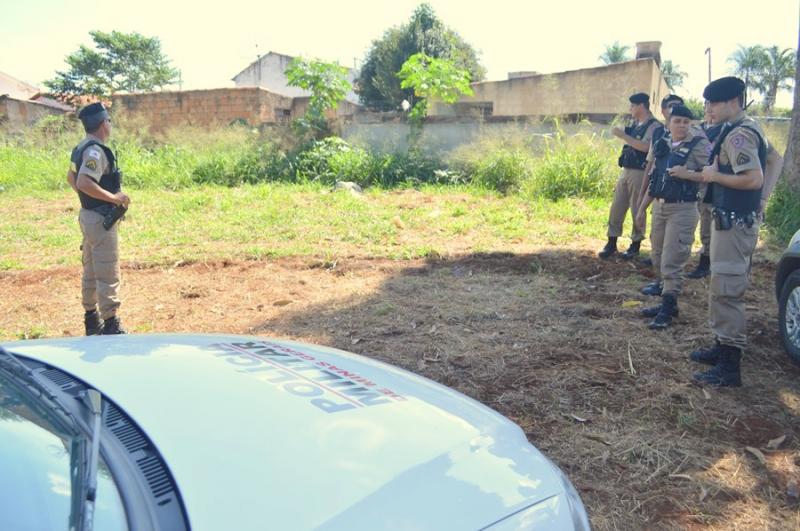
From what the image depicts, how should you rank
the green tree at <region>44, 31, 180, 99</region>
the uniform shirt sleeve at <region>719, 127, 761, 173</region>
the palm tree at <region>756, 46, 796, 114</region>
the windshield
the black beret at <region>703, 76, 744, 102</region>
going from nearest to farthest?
1. the windshield
2. the uniform shirt sleeve at <region>719, 127, 761, 173</region>
3. the black beret at <region>703, 76, 744, 102</region>
4. the green tree at <region>44, 31, 180, 99</region>
5. the palm tree at <region>756, 46, 796, 114</region>

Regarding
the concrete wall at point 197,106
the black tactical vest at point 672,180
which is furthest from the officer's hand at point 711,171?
the concrete wall at point 197,106

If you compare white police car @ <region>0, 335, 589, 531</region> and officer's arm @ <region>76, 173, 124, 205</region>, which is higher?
officer's arm @ <region>76, 173, 124, 205</region>

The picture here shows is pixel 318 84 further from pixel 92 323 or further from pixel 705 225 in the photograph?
pixel 92 323

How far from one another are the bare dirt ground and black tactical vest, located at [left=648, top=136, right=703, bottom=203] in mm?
964

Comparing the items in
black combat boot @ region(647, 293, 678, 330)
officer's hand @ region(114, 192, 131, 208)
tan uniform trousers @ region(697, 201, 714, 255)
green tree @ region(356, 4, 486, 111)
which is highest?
green tree @ region(356, 4, 486, 111)

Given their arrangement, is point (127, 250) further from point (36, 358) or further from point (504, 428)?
point (504, 428)

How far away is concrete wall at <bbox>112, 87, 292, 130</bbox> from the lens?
17609mm

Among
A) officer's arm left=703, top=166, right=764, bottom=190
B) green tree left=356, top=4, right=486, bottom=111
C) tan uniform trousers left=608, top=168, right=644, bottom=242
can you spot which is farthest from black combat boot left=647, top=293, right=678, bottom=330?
green tree left=356, top=4, right=486, bottom=111

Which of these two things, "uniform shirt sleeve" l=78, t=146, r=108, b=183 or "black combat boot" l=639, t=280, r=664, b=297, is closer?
"uniform shirt sleeve" l=78, t=146, r=108, b=183

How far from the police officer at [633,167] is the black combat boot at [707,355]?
264 centimetres

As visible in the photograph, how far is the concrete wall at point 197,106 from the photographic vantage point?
1761cm

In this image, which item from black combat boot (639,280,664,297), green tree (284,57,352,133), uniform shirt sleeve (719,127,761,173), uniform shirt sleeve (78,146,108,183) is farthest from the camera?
green tree (284,57,352,133)

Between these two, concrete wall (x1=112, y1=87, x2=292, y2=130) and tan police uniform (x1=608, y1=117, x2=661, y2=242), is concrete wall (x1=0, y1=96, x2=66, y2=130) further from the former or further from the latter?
tan police uniform (x1=608, y1=117, x2=661, y2=242)

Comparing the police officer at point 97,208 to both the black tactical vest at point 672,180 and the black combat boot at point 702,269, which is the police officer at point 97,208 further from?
the black combat boot at point 702,269
